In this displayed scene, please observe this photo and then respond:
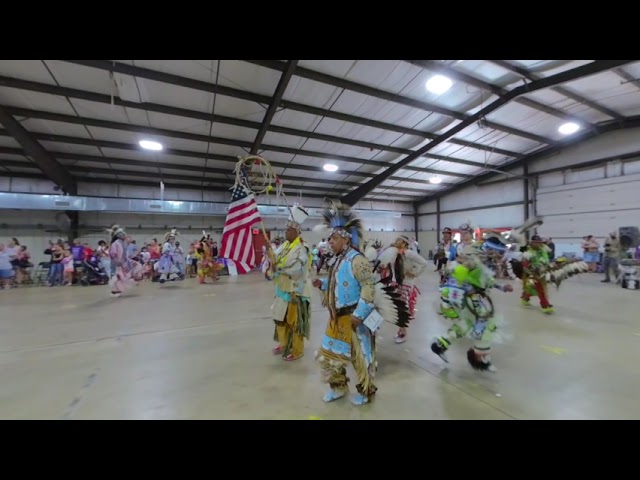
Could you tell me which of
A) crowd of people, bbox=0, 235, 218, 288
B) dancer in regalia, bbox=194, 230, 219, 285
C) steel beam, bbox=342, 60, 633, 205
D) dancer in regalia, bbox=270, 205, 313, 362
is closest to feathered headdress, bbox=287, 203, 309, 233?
dancer in regalia, bbox=270, 205, 313, 362

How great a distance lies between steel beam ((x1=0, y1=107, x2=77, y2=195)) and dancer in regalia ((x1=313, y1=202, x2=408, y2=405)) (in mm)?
10587

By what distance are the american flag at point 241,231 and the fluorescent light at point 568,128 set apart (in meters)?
13.6

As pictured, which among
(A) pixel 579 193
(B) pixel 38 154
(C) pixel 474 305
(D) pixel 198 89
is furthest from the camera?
(A) pixel 579 193

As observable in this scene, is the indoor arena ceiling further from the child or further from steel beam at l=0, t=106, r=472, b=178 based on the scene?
the child

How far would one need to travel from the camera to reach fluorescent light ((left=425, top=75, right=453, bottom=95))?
762 cm

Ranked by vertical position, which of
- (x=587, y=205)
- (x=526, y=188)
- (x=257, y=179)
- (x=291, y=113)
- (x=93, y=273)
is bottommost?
(x=93, y=273)

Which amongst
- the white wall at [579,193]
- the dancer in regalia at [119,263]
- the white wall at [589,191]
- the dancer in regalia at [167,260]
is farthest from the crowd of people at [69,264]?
the white wall at [589,191]

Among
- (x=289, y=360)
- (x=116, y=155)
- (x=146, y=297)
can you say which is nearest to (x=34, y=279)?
(x=116, y=155)

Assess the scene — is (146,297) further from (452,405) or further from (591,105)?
(591,105)

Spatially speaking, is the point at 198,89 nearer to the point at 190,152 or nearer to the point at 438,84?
the point at 190,152

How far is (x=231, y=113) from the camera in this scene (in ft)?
28.1

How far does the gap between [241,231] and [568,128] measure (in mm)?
14227

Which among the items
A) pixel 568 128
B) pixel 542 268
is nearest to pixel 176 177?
pixel 542 268

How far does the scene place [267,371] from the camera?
9.37 ft
